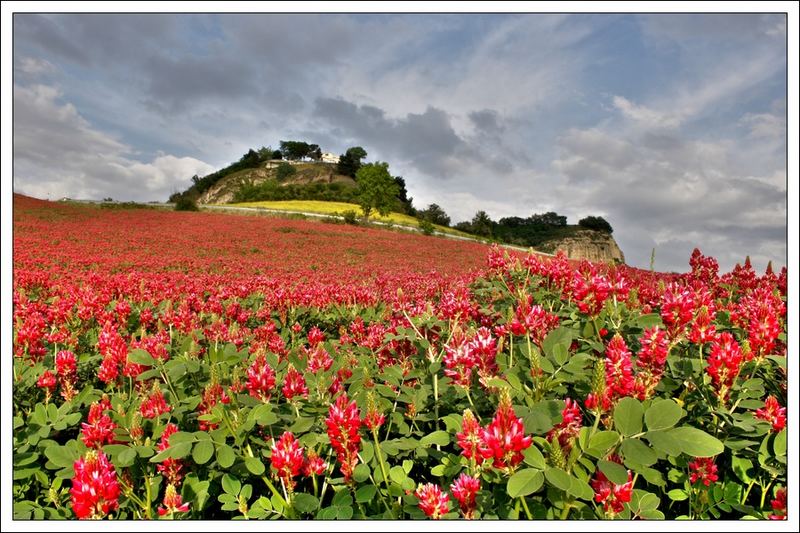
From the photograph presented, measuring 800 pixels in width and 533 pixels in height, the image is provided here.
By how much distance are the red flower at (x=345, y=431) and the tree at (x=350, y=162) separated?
125 metres

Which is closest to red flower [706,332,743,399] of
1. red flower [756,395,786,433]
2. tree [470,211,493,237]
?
red flower [756,395,786,433]

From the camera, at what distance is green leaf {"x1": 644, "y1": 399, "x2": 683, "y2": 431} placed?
1550mm

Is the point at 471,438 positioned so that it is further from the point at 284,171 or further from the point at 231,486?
the point at 284,171

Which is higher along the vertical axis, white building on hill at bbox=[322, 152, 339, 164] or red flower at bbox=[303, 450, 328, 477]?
white building on hill at bbox=[322, 152, 339, 164]

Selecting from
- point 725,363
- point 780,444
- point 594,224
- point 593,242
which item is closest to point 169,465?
point 725,363

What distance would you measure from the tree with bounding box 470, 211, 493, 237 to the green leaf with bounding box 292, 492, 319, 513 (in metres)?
60.0

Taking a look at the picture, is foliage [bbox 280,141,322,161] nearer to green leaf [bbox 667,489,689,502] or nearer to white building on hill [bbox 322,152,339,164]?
white building on hill [bbox 322,152,339,164]

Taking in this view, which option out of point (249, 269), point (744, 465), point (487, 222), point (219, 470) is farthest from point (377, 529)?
point (487, 222)

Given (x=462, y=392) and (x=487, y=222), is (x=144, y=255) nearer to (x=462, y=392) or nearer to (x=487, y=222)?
(x=462, y=392)

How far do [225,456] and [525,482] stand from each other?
1.22 meters

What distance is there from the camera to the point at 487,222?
216 ft

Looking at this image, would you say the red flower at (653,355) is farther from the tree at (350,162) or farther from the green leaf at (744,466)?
the tree at (350,162)

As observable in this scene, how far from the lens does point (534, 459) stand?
1431 millimetres

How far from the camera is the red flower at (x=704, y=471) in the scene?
2.10m
